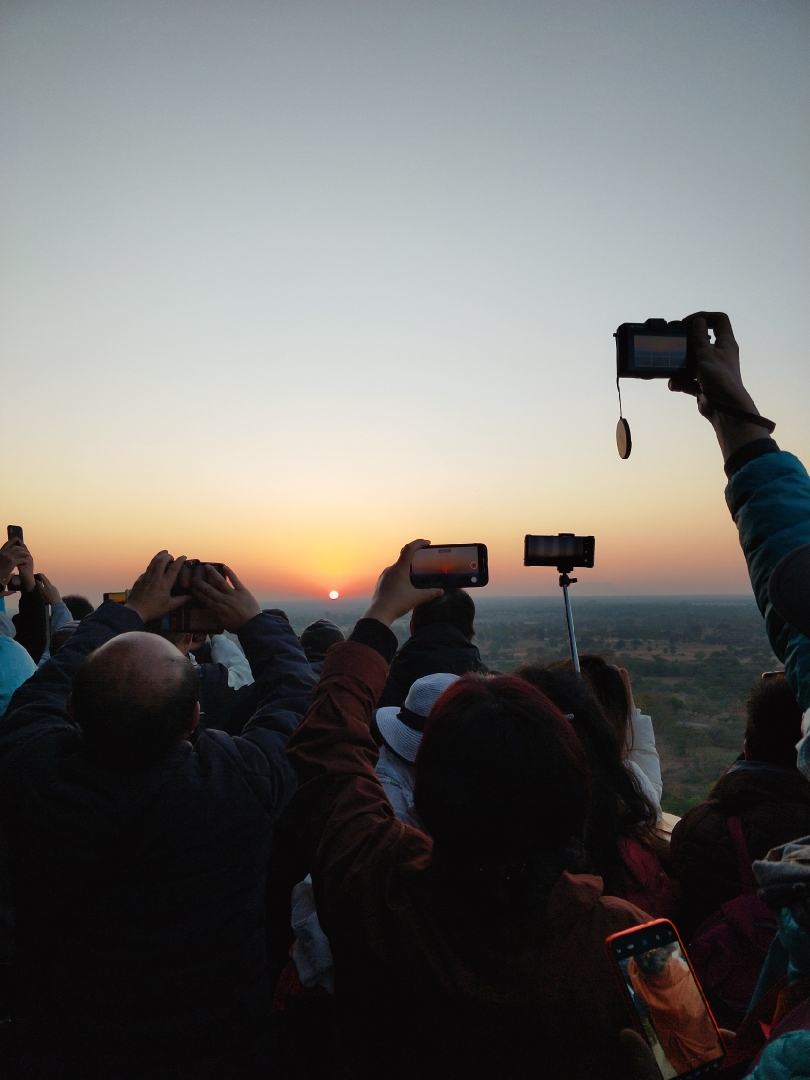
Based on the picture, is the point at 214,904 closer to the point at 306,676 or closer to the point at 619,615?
the point at 306,676

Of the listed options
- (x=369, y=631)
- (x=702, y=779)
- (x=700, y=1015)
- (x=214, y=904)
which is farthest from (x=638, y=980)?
(x=702, y=779)

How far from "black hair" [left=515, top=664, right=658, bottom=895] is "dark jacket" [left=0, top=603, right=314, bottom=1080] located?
128 cm

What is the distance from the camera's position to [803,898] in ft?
3.26

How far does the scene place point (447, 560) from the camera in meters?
2.15

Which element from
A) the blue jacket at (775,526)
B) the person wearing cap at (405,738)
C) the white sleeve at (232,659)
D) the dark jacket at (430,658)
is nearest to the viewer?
the blue jacket at (775,526)

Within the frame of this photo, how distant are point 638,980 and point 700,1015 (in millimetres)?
120

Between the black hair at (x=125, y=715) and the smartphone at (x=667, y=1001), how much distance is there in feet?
4.23

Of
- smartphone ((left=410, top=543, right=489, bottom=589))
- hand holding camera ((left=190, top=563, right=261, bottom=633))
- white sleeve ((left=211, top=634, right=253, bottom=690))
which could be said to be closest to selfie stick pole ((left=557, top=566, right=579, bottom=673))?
smartphone ((left=410, top=543, right=489, bottom=589))

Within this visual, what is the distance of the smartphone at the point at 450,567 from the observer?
6.82 feet

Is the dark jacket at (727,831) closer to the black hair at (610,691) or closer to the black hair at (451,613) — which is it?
the black hair at (610,691)

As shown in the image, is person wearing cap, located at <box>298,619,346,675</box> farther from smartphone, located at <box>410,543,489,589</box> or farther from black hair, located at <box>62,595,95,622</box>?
black hair, located at <box>62,595,95,622</box>

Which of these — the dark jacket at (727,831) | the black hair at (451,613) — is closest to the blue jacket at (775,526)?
the dark jacket at (727,831)

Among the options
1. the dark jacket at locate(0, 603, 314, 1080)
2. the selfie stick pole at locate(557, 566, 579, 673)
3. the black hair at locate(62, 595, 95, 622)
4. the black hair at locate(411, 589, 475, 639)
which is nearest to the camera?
the dark jacket at locate(0, 603, 314, 1080)

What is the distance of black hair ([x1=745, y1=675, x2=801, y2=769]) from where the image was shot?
248 cm
